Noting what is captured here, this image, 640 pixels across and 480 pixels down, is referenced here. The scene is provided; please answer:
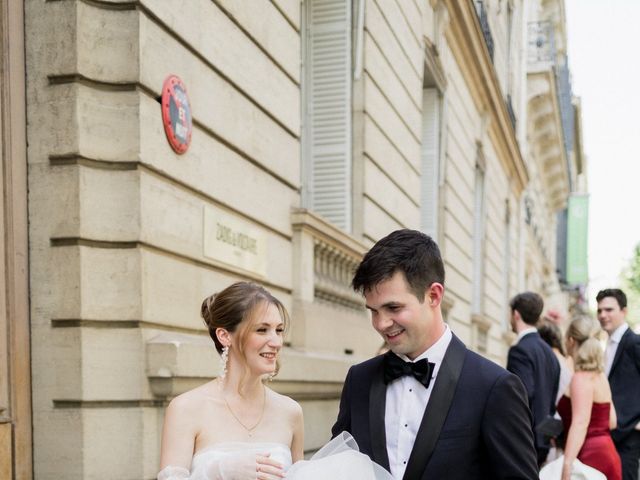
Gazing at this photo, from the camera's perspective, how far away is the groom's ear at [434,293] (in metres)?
2.64

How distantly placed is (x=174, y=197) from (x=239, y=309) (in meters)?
1.85

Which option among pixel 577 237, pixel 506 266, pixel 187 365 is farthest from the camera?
pixel 577 237

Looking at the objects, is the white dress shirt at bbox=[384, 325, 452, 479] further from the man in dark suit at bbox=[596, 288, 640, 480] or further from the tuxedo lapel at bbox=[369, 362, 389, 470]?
the man in dark suit at bbox=[596, 288, 640, 480]

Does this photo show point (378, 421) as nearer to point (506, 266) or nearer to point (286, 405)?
point (286, 405)

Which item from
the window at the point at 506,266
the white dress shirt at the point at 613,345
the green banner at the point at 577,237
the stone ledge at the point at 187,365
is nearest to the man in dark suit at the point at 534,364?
the white dress shirt at the point at 613,345

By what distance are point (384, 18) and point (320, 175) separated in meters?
2.17

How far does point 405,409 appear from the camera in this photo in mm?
2656

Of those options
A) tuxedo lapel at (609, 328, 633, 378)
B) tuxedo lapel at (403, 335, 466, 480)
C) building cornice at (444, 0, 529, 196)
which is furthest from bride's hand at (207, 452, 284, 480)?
building cornice at (444, 0, 529, 196)

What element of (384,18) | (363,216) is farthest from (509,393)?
(384,18)

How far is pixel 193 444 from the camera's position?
3311 millimetres

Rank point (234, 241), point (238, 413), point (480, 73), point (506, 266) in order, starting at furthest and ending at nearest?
point (506, 266) → point (480, 73) → point (234, 241) → point (238, 413)

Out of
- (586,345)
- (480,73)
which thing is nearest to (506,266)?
(480,73)

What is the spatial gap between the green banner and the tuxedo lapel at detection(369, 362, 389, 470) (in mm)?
37563

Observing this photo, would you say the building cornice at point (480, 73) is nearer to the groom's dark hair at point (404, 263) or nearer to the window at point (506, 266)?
the window at point (506, 266)
